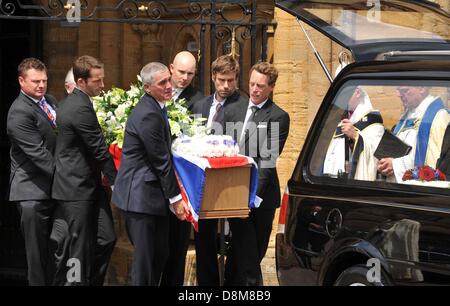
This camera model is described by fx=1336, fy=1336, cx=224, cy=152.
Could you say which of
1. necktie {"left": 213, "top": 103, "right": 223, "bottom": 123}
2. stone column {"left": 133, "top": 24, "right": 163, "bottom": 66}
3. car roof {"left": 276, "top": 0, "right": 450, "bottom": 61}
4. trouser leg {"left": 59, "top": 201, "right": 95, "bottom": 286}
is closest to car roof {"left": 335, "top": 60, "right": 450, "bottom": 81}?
car roof {"left": 276, "top": 0, "right": 450, "bottom": 61}

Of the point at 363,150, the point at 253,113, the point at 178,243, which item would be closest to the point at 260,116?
the point at 253,113

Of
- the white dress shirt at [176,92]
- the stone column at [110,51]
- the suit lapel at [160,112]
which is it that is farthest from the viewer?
the stone column at [110,51]

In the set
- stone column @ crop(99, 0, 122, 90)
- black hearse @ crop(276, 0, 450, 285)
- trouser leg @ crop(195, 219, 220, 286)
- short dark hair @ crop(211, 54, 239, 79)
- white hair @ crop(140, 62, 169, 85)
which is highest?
stone column @ crop(99, 0, 122, 90)

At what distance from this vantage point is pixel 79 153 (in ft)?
33.7

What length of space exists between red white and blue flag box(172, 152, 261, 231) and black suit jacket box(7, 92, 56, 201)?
128 centimetres

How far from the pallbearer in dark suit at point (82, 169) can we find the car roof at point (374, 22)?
5.44 feet

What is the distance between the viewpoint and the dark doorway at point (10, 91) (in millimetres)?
14852

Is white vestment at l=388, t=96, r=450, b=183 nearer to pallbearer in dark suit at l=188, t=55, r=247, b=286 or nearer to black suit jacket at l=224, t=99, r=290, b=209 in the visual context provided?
black suit jacket at l=224, t=99, r=290, b=209

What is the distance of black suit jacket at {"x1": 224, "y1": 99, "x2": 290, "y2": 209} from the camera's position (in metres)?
10.3

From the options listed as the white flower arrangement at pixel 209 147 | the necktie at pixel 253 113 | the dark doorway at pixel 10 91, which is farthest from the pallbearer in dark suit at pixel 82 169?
the dark doorway at pixel 10 91

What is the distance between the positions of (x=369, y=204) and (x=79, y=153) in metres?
3.05

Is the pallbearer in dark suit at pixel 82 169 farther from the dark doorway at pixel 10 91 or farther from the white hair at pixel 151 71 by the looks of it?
the dark doorway at pixel 10 91

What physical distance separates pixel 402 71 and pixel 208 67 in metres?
7.51

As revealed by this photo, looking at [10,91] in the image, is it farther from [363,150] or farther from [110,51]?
[363,150]
